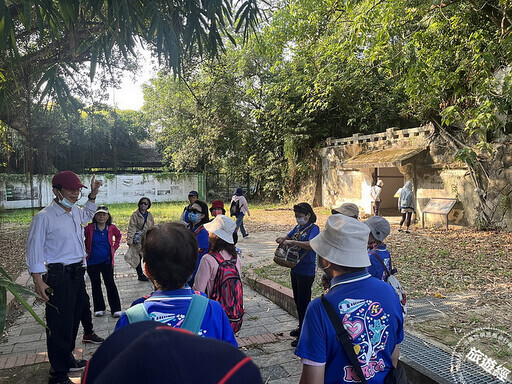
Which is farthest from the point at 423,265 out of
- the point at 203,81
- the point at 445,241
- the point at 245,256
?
the point at 203,81

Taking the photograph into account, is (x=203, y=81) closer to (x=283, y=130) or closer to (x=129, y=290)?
(x=283, y=130)

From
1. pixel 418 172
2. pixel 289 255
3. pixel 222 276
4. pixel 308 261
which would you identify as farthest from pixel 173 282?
pixel 418 172

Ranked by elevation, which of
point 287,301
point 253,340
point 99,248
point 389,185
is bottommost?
point 253,340

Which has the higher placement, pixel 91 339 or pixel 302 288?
pixel 302 288

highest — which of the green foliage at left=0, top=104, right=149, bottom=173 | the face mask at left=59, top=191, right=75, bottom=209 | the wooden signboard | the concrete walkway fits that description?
the green foliage at left=0, top=104, right=149, bottom=173

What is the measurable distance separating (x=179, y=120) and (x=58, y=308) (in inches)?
787

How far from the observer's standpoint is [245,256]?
844 cm

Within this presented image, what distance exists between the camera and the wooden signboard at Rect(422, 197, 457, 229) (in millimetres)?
10971

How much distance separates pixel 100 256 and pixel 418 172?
11.0 metres

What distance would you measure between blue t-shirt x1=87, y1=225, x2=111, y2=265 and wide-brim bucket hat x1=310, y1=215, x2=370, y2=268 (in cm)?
363

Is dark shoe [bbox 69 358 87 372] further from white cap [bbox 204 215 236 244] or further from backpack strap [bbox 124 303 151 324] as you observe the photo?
backpack strap [bbox 124 303 151 324]

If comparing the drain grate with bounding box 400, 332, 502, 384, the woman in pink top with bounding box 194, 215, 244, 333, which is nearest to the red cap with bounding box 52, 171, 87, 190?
the woman in pink top with bounding box 194, 215, 244, 333

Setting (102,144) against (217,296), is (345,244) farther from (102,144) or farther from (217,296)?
(102,144)

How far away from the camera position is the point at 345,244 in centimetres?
182
